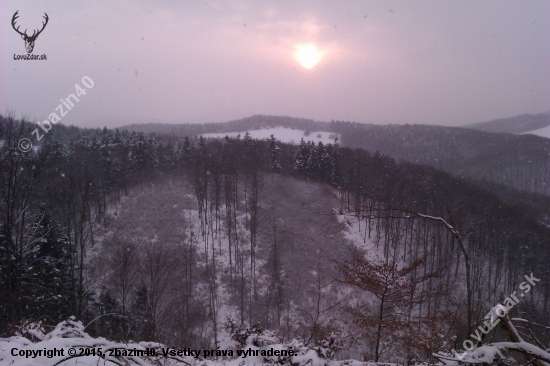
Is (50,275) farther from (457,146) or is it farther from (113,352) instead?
Result: (457,146)

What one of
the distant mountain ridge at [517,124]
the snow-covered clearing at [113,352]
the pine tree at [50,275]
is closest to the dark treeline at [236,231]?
the pine tree at [50,275]

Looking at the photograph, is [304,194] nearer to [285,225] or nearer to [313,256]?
[285,225]

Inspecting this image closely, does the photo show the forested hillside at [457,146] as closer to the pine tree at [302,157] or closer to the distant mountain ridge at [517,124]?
the distant mountain ridge at [517,124]

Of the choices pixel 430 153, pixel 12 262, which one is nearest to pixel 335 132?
pixel 430 153

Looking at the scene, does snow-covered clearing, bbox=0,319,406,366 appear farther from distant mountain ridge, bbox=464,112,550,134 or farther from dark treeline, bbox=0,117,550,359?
distant mountain ridge, bbox=464,112,550,134

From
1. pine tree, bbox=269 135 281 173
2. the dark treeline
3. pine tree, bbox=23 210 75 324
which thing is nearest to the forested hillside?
the dark treeline

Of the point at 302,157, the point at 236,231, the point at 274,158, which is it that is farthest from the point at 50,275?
the point at 302,157

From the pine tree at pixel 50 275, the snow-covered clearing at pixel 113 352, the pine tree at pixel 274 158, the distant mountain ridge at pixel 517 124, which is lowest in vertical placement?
the pine tree at pixel 50 275
